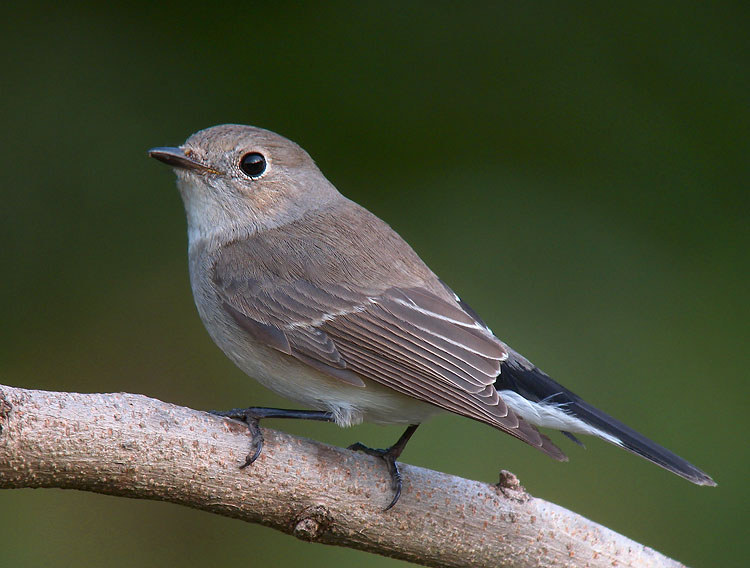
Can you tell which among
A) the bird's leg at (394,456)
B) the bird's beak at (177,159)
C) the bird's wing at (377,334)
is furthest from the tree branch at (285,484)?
the bird's beak at (177,159)

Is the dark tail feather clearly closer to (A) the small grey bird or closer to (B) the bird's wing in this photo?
(A) the small grey bird

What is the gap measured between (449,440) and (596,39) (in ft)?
7.26

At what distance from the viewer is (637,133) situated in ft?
14.6

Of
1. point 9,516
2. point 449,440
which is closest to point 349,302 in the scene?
point 449,440

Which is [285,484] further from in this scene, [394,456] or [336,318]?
[336,318]

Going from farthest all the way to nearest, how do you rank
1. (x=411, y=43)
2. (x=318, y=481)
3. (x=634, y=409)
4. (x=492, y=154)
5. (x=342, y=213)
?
(x=411, y=43), (x=492, y=154), (x=634, y=409), (x=342, y=213), (x=318, y=481)

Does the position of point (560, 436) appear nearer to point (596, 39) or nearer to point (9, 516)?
point (596, 39)

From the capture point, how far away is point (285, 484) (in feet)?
8.56

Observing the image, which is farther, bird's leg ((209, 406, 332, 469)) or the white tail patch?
the white tail patch

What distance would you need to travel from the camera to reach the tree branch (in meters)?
2.35

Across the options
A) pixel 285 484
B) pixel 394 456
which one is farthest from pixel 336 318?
pixel 285 484

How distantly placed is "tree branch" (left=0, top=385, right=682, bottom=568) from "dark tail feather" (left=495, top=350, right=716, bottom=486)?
0.29 meters


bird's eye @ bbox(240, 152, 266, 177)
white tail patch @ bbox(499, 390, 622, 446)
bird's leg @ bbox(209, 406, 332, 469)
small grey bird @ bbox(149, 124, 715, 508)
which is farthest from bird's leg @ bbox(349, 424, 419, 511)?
bird's eye @ bbox(240, 152, 266, 177)

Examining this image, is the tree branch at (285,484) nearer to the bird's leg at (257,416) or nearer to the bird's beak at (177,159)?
the bird's leg at (257,416)
